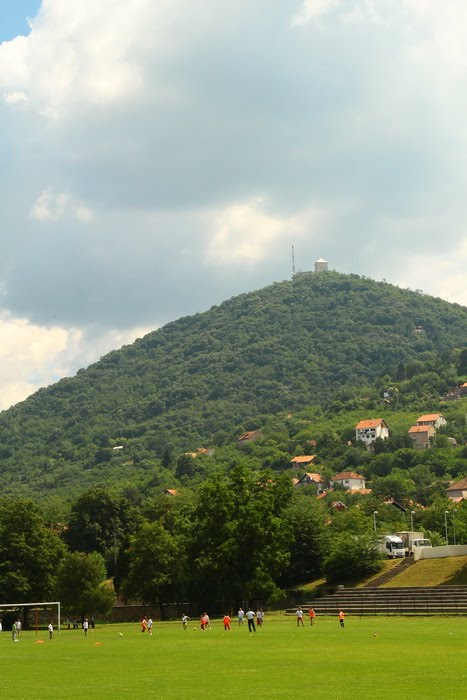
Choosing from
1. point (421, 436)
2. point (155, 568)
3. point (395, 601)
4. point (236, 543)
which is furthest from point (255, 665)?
point (421, 436)

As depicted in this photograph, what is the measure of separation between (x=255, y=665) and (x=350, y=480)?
145 m

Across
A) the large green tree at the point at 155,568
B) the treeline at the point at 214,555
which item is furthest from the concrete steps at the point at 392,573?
the large green tree at the point at 155,568

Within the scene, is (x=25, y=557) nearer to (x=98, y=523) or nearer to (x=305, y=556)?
(x=305, y=556)

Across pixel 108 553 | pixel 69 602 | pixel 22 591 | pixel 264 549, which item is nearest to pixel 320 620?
pixel 264 549

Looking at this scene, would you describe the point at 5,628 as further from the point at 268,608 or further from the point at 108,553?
the point at 108,553

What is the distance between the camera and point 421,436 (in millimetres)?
197125

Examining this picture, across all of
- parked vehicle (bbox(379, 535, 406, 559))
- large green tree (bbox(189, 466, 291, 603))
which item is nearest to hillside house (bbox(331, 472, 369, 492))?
parked vehicle (bbox(379, 535, 406, 559))

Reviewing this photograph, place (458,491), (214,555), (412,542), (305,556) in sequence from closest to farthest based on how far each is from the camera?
(214,555)
(305,556)
(412,542)
(458,491)

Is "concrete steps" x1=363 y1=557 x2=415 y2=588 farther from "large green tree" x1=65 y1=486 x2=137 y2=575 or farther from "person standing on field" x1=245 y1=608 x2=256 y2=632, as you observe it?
"large green tree" x1=65 y1=486 x2=137 y2=575

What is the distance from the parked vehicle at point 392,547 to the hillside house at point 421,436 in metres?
109

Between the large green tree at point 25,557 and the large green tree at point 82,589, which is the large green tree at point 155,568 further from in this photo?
the large green tree at point 25,557

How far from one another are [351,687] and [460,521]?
65493mm

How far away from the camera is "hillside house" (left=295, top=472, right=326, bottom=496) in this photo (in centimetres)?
17850

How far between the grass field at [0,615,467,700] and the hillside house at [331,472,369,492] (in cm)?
12133
